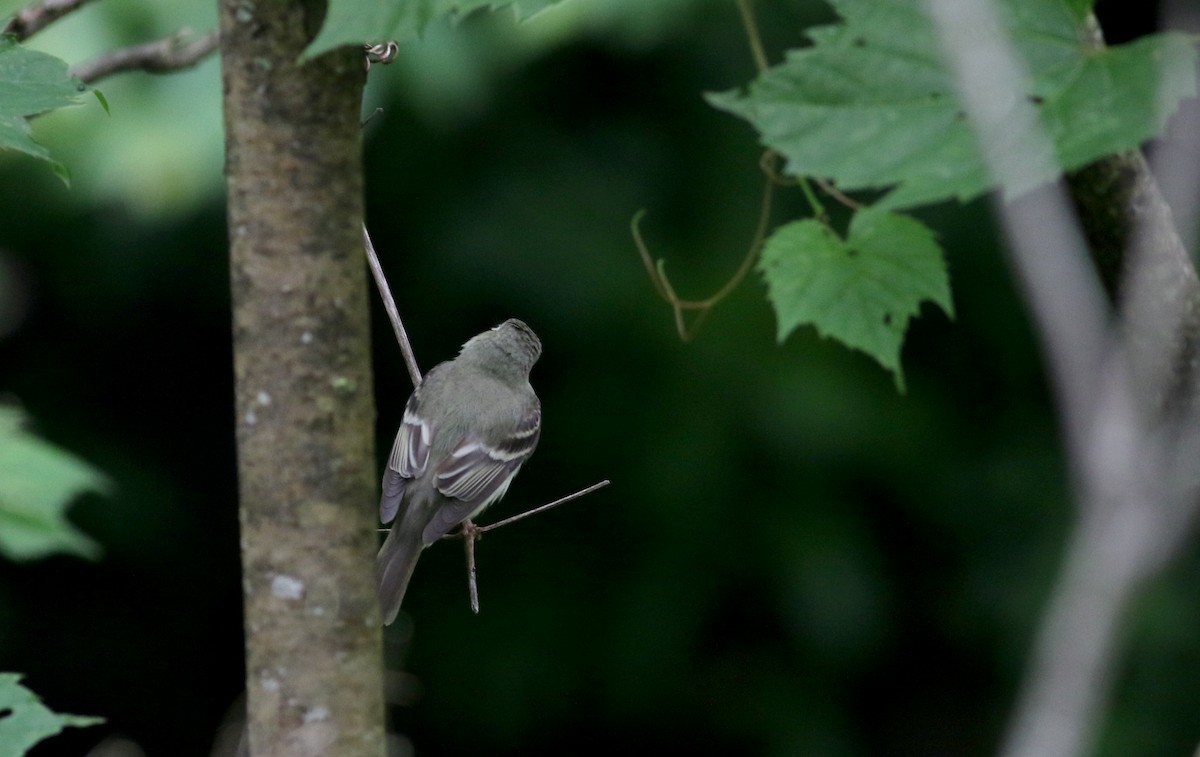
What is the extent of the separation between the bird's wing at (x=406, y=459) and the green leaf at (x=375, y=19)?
1.75 m

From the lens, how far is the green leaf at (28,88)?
1.24 meters

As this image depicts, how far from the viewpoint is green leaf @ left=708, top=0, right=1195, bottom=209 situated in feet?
2.81

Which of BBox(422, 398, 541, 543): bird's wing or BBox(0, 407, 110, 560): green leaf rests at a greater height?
BBox(0, 407, 110, 560): green leaf

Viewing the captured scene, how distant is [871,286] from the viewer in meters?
1.38

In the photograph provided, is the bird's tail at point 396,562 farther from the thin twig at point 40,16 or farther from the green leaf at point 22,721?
the thin twig at point 40,16

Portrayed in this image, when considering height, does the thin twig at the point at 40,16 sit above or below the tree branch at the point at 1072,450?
above

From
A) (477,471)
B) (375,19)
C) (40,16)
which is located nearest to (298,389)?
(375,19)

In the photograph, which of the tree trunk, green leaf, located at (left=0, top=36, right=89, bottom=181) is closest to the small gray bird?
green leaf, located at (left=0, top=36, right=89, bottom=181)

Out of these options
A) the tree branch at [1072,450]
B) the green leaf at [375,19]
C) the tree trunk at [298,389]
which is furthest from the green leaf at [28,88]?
the tree branch at [1072,450]

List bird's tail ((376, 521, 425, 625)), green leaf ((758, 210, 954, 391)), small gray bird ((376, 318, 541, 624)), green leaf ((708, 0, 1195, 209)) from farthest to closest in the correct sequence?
small gray bird ((376, 318, 541, 624)), bird's tail ((376, 521, 425, 625)), green leaf ((758, 210, 954, 391)), green leaf ((708, 0, 1195, 209))

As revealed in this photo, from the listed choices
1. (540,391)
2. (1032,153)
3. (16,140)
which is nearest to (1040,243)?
(1032,153)

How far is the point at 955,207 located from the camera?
3398mm

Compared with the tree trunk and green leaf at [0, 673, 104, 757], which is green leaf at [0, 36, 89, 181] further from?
green leaf at [0, 673, 104, 757]

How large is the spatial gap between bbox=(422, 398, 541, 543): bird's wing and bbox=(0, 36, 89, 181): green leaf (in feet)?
4.70
